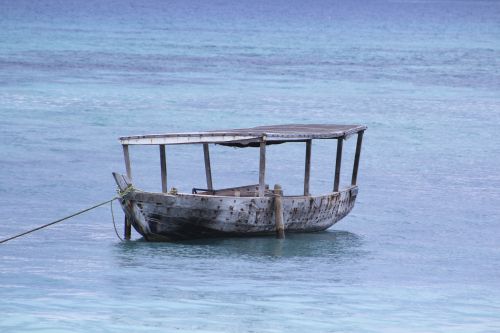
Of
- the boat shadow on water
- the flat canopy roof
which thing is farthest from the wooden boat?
the boat shadow on water

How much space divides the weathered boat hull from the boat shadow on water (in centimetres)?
15

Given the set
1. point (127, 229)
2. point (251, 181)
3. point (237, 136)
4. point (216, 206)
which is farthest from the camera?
point (251, 181)

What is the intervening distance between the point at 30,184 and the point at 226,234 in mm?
7458

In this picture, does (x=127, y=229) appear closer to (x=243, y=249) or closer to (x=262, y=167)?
(x=243, y=249)

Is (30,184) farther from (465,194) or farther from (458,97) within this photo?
(458,97)

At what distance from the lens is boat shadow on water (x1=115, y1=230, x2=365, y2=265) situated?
64.0ft

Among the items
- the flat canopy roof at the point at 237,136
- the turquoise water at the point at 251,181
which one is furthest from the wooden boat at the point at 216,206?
the turquoise water at the point at 251,181

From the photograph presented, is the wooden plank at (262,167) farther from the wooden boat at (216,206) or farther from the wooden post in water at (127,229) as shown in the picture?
the wooden post in water at (127,229)

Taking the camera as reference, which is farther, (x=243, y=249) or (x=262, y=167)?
(x=262, y=167)

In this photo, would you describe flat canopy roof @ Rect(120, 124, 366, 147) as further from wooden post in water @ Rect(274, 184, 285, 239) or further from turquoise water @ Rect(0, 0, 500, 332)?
turquoise water @ Rect(0, 0, 500, 332)

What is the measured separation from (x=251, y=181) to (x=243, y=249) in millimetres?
8037

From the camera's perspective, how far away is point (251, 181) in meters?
27.9

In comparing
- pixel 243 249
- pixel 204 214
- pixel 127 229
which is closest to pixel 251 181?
pixel 127 229

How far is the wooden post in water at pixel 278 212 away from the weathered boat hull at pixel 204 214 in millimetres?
97
